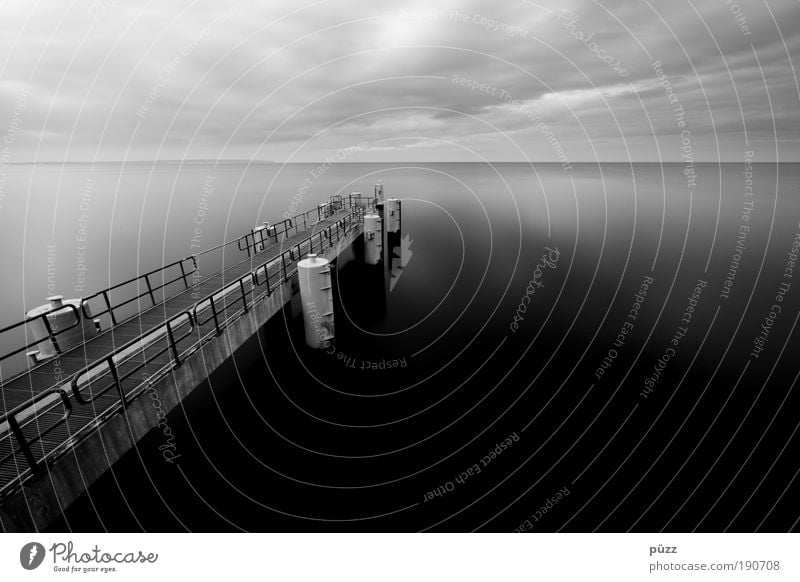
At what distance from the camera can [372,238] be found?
90.3 ft

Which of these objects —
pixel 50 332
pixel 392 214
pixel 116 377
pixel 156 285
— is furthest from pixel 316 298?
pixel 156 285

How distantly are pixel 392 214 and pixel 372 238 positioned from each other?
6.86 m

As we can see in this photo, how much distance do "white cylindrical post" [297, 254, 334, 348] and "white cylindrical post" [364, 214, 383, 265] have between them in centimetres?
1258

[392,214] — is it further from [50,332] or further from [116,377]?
[116,377]

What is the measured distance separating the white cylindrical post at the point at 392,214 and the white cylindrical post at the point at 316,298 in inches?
705

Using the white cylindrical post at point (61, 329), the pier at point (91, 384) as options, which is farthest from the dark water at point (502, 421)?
the white cylindrical post at point (61, 329)

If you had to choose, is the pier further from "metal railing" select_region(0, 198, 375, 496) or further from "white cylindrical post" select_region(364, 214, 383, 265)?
"white cylindrical post" select_region(364, 214, 383, 265)

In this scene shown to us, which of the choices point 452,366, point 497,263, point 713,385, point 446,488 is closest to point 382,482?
point 446,488

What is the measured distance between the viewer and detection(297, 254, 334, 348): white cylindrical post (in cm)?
1430

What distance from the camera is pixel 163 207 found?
74625 mm

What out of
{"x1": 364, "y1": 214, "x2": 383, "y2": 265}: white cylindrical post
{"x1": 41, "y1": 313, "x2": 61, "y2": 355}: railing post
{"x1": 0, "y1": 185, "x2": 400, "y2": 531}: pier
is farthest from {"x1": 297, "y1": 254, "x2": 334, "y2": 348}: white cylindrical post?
{"x1": 364, "y1": 214, "x2": 383, "y2": 265}: white cylindrical post

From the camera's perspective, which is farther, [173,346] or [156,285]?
[156,285]

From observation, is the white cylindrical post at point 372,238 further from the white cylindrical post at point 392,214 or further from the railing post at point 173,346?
the railing post at point 173,346

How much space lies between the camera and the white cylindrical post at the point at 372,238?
26922mm
